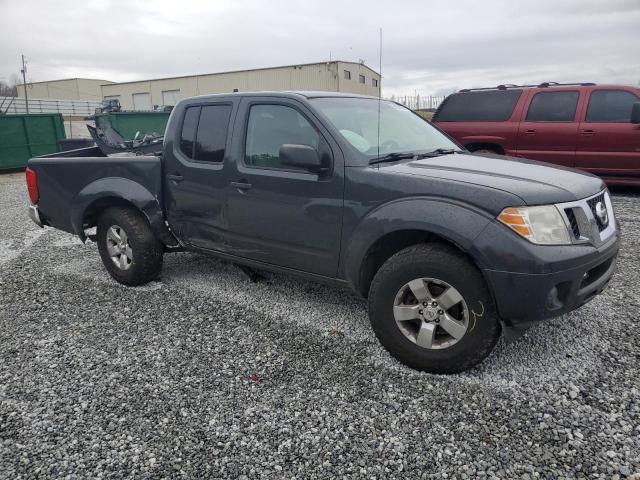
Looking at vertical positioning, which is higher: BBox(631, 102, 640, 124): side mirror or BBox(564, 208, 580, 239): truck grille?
BBox(631, 102, 640, 124): side mirror

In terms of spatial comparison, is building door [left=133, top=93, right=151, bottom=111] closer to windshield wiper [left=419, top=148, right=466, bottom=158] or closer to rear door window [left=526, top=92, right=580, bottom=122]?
rear door window [left=526, top=92, right=580, bottom=122]

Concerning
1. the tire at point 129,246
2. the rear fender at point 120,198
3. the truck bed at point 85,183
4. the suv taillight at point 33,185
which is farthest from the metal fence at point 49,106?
the tire at point 129,246

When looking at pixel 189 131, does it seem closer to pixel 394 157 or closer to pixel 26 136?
pixel 394 157

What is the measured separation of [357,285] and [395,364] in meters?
0.57

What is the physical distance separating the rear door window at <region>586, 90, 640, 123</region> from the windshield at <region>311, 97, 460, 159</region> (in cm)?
502

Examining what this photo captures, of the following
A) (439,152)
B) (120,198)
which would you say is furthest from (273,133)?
(120,198)

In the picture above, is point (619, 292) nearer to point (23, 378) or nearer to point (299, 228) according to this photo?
point (299, 228)

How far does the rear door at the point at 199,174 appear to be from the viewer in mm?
3797

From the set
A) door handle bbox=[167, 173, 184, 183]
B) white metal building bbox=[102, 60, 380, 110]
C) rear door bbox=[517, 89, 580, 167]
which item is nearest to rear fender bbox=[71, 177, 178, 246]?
door handle bbox=[167, 173, 184, 183]

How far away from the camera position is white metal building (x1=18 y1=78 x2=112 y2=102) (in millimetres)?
60406

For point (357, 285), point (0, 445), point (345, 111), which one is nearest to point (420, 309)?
point (357, 285)

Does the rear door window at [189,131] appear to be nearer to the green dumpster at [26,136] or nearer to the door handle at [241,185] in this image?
the door handle at [241,185]

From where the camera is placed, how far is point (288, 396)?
272cm

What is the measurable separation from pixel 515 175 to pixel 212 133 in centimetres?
235
